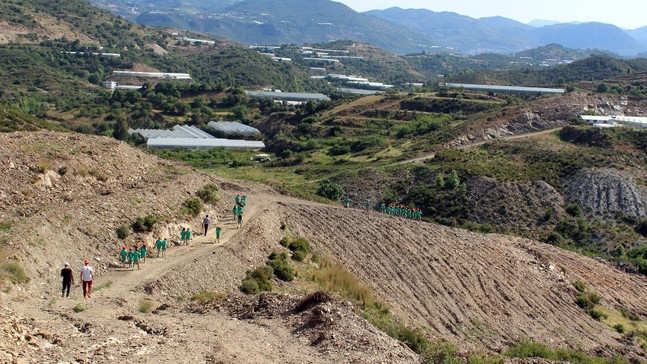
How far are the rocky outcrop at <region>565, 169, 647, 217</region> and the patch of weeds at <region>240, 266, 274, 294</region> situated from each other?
30859 millimetres

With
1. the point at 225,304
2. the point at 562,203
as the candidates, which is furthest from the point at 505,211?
the point at 225,304

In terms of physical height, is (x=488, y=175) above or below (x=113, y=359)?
below

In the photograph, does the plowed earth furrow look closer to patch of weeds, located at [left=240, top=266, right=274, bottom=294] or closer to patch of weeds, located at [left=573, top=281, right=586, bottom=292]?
patch of weeds, located at [left=573, top=281, right=586, bottom=292]

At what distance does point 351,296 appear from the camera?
2194 cm

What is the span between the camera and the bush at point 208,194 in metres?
27.0

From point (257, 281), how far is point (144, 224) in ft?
14.3

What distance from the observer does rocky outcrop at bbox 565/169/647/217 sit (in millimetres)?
45562

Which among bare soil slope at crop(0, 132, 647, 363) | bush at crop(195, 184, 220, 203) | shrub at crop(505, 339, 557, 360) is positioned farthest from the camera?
bush at crop(195, 184, 220, 203)

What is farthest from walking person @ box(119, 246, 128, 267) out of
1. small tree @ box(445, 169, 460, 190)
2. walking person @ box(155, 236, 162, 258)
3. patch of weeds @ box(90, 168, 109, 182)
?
small tree @ box(445, 169, 460, 190)

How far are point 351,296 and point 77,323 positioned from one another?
9914 mm

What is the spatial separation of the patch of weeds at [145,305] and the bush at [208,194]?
399 inches

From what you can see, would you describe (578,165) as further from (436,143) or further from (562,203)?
(436,143)

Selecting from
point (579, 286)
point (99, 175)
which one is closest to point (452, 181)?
point (579, 286)

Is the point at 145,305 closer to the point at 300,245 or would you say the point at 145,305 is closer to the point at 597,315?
the point at 300,245
